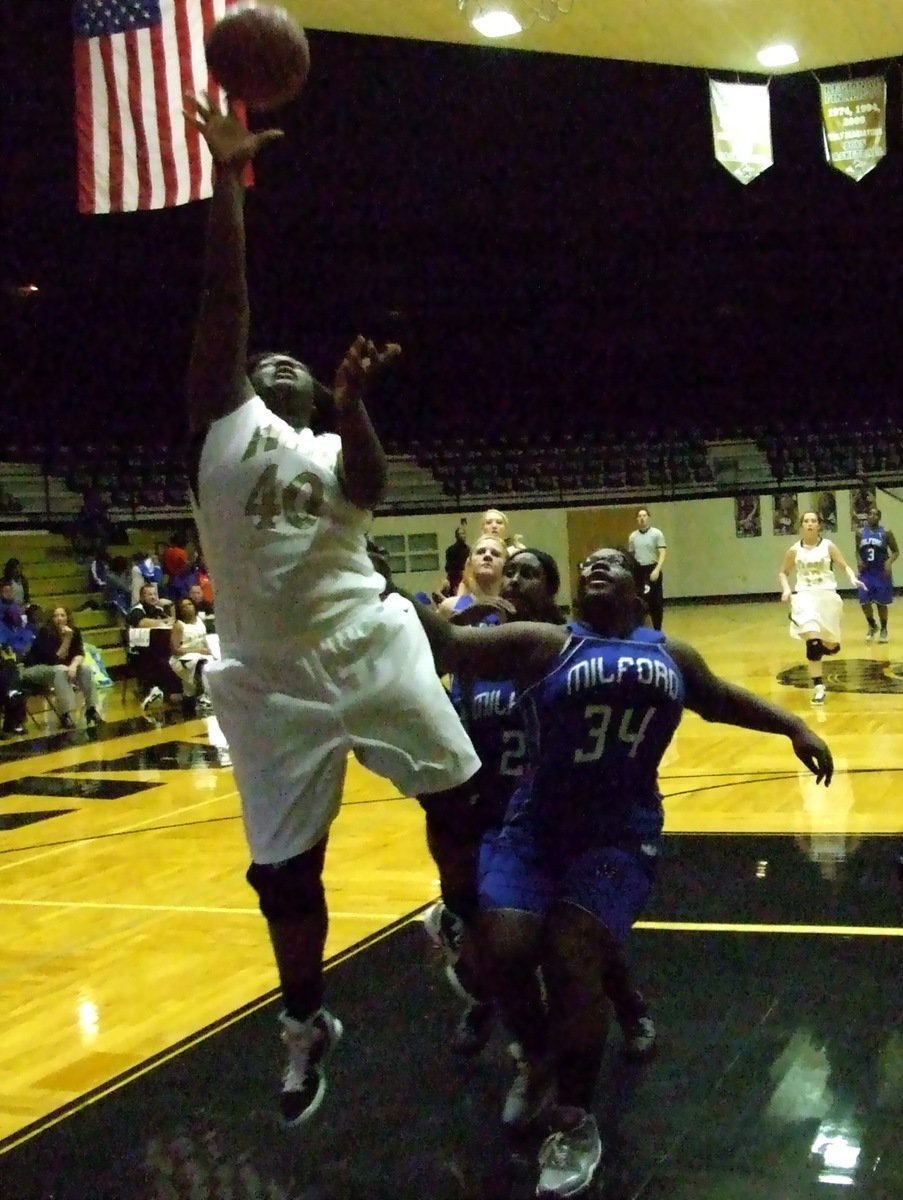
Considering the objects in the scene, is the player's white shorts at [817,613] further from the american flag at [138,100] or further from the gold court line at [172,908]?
the gold court line at [172,908]

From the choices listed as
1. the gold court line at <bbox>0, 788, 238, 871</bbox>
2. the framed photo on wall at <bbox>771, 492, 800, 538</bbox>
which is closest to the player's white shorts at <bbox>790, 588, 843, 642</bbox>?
the gold court line at <bbox>0, 788, 238, 871</bbox>

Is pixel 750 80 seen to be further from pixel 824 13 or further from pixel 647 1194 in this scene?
pixel 647 1194

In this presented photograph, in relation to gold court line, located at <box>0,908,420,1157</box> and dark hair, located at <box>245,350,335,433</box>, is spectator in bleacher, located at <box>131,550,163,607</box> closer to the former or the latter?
→ gold court line, located at <box>0,908,420,1157</box>

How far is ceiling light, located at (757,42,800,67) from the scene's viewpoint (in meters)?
11.5

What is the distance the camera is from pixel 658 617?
574 inches

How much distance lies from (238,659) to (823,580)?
8473mm

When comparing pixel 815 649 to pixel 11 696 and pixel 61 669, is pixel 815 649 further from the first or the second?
pixel 11 696

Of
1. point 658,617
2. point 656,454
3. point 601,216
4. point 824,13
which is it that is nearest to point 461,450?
point 656,454

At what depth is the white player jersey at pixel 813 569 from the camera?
10.3 metres

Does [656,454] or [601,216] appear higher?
[601,216]

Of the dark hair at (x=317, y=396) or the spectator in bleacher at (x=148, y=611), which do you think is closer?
the dark hair at (x=317, y=396)

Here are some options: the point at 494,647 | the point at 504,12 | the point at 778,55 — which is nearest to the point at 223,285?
the point at 494,647

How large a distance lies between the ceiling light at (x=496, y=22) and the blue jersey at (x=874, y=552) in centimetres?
783

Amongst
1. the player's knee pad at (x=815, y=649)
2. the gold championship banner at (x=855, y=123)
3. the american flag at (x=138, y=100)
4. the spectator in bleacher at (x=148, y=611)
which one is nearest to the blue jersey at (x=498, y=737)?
the american flag at (x=138, y=100)
